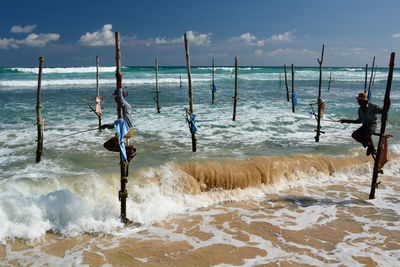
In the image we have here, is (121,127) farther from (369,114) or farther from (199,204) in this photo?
(369,114)

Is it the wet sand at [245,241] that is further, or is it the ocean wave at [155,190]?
the ocean wave at [155,190]

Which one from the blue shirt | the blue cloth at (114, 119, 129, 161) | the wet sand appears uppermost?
the blue shirt

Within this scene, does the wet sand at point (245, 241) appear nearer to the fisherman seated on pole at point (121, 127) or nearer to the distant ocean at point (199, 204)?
the distant ocean at point (199, 204)

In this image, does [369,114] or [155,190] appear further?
[155,190]

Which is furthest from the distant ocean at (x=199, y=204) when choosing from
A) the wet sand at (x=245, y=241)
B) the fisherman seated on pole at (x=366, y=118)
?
the fisherman seated on pole at (x=366, y=118)

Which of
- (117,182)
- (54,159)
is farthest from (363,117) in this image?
(54,159)

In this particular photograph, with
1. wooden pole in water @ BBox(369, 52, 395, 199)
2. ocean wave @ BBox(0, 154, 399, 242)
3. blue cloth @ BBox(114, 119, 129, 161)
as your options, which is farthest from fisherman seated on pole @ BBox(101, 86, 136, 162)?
wooden pole in water @ BBox(369, 52, 395, 199)

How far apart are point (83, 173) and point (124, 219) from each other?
10.3 ft

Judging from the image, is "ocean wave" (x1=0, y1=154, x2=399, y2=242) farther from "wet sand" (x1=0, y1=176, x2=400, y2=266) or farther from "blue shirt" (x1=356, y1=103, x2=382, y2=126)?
"blue shirt" (x1=356, y1=103, x2=382, y2=126)

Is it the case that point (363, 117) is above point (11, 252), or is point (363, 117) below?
above

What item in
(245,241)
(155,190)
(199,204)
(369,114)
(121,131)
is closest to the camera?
(121,131)

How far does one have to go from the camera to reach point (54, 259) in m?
5.98

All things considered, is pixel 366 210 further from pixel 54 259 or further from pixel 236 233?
pixel 54 259

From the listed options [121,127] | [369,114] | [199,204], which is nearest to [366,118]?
[369,114]
